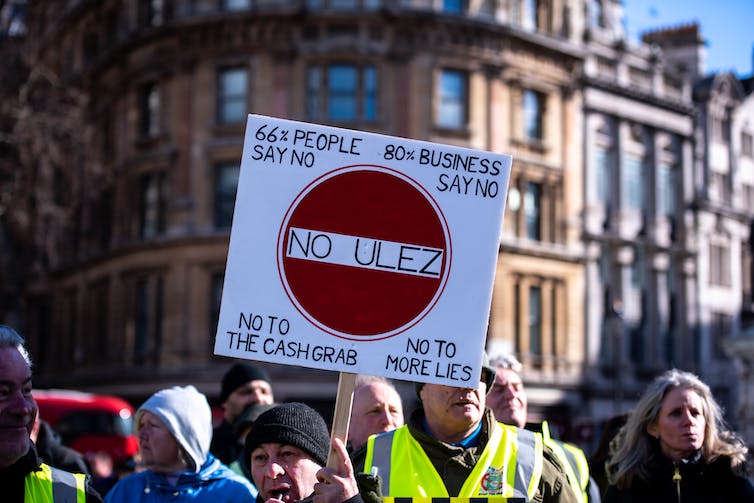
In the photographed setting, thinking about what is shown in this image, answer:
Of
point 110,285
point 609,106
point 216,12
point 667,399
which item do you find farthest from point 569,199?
point 667,399

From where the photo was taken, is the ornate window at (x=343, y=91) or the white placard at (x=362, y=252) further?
the ornate window at (x=343, y=91)

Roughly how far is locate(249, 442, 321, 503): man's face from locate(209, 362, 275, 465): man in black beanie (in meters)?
2.78

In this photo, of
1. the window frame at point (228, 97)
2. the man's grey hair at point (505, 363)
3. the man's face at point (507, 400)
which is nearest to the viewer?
the man's face at point (507, 400)

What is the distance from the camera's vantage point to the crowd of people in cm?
400

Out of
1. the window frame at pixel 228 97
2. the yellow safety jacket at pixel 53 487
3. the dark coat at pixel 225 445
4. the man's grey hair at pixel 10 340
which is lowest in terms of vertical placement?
the yellow safety jacket at pixel 53 487

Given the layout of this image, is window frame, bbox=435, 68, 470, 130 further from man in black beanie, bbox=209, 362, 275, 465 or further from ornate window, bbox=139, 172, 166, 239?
man in black beanie, bbox=209, 362, 275, 465

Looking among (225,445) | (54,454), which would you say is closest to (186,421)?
(54,454)

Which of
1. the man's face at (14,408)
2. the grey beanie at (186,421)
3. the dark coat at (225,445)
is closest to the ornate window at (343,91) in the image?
the dark coat at (225,445)

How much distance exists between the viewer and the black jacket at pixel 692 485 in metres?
5.74

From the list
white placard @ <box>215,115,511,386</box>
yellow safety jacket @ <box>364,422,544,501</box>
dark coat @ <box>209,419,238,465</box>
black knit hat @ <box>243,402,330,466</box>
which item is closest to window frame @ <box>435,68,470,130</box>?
dark coat @ <box>209,419,238,465</box>

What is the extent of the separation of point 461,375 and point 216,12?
28423 millimetres

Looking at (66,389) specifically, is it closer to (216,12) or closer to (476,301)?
(216,12)

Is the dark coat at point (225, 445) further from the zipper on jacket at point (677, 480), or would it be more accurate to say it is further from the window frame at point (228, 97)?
the window frame at point (228, 97)

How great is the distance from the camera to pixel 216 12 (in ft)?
103
